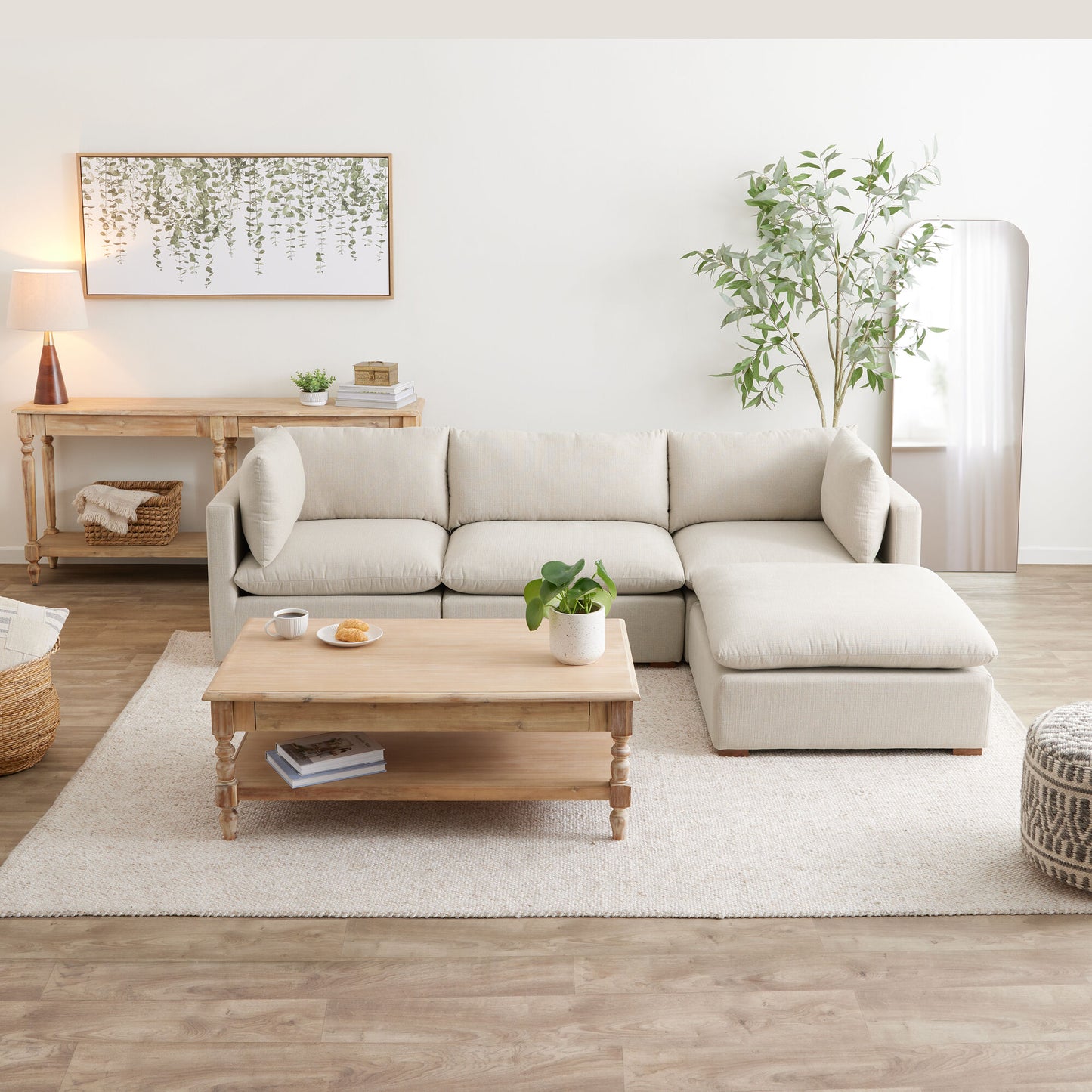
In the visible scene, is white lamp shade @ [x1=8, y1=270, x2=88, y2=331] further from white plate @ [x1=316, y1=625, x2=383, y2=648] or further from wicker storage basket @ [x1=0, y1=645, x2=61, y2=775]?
white plate @ [x1=316, y1=625, x2=383, y2=648]

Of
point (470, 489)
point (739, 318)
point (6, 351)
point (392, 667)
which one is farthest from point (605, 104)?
point (392, 667)

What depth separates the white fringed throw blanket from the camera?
5070 mm

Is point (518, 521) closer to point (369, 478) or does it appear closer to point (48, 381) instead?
point (369, 478)

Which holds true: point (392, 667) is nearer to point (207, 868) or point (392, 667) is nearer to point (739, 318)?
point (207, 868)

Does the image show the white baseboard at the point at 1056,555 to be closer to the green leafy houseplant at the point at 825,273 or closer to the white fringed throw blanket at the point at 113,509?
the green leafy houseplant at the point at 825,273

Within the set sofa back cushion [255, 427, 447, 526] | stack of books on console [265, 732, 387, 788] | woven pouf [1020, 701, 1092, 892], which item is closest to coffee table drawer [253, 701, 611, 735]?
stack of books on console [265, 732, 387, 788]

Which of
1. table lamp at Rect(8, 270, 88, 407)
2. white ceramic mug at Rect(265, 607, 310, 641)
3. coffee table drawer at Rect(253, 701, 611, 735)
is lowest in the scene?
coffee table drawer at Rect(253, 701, 611, 735)

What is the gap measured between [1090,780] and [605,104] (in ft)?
12.2

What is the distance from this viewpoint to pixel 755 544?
166 inches

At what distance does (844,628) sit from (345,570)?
166 cm

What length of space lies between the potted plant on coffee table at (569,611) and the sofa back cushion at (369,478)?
155 centimetres

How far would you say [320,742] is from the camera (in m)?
3.03

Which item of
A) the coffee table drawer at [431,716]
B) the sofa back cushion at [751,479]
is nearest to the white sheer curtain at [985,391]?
the sofa back cushion at [751,479]

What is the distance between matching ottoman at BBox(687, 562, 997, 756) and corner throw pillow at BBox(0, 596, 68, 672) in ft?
6.07
